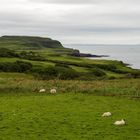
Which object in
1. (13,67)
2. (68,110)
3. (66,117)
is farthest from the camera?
(13,67)

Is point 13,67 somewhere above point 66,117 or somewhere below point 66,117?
above

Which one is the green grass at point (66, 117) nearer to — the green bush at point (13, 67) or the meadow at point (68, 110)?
the meadow at point (68, 110)

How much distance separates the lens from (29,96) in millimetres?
42031

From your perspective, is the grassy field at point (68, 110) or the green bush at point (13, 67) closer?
the grassy field at point (68, 110)

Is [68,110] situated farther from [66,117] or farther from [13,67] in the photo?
[13,67]

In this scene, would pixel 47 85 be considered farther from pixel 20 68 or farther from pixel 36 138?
pixel 20 68

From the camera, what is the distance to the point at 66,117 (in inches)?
1238

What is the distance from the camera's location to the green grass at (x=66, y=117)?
2634 centimetres

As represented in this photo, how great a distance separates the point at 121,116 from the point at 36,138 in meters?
8.03

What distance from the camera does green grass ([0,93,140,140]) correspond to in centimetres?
2634

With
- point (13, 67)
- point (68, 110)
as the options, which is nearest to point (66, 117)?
point (68, 110)

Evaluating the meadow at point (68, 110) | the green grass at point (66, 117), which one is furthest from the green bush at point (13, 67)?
the green grass at point (66, 117)

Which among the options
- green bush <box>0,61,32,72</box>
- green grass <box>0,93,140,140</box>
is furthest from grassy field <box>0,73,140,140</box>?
green bush <box>0,61,32,72</box>

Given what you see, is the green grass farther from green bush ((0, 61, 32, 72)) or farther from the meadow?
green bush ((0, 61, 32, 72))
